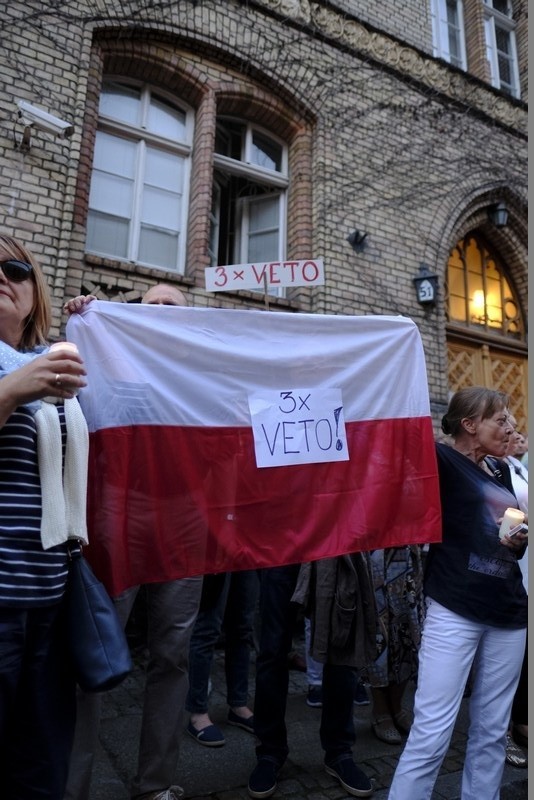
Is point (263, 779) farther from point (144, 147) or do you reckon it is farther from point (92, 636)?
point (144, 147)

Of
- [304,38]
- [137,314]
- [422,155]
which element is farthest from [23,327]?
[422,155]

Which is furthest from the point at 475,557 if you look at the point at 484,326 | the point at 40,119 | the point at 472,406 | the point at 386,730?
the point at 484,326

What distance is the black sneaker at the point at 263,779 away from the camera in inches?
104

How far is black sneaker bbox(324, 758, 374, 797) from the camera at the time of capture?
2707 mm

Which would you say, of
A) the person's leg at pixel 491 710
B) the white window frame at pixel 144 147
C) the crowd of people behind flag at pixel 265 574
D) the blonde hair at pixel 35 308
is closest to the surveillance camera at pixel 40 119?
the white window frame at pixel 144 147

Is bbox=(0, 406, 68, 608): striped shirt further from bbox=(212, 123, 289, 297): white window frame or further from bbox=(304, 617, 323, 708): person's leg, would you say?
bbox=(212, 123, 289, 297): white window frame

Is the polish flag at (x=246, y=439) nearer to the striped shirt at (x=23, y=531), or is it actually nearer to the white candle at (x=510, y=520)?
the white candle at (x=510, y=520)

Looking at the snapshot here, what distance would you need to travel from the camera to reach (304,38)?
7.16 metres

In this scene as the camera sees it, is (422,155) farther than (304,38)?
Yes

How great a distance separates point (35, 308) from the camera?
1.85 m

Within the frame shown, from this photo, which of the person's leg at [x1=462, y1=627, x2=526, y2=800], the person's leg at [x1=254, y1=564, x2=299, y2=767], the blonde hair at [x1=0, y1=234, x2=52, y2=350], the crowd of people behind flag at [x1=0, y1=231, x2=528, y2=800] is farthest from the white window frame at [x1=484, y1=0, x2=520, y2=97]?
the blonde hair at [x1=0, y1=234, x2=52, y2=350]

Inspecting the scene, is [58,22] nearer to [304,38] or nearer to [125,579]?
[304,38]

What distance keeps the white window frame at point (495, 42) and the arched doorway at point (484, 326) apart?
3096 mm

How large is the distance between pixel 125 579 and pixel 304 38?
7309mm
